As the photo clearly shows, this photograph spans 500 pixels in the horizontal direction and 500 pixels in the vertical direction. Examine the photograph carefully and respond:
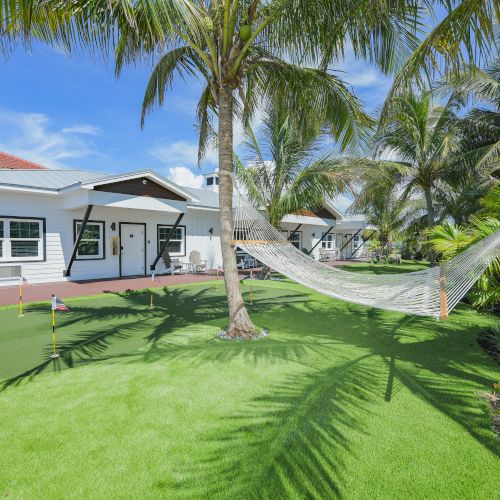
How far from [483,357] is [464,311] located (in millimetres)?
3855

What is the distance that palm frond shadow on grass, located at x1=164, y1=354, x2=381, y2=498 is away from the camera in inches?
86.2

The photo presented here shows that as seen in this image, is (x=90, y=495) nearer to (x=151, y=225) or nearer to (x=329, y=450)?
(x=329, y=450)

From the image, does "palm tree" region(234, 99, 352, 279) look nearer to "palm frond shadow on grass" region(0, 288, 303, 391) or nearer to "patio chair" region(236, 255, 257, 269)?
"palm frond shadow on grass" region(0, 288, 303, 391)

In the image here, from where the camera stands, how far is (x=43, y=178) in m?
11.2

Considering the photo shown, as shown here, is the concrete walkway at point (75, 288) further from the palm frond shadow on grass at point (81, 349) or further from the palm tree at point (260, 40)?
the palm tree at point (260, 40)

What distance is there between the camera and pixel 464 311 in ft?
26.1

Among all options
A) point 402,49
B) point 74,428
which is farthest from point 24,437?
point 402,49

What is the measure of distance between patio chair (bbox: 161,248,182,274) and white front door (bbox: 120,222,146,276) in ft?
2.73

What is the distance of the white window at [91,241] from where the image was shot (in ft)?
37.9

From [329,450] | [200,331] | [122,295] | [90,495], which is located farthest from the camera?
[122,295]

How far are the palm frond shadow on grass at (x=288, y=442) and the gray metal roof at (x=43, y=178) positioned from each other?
9148 mm

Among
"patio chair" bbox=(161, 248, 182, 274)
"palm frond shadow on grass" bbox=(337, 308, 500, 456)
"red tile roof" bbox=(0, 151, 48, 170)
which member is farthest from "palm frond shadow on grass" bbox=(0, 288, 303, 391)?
"red tile roof" bbox=(0, 151, 48, 170)

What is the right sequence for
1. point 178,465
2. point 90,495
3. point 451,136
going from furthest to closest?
point 451,136 < point 178,465 < point 90,495

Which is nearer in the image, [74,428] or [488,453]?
[488,453]
